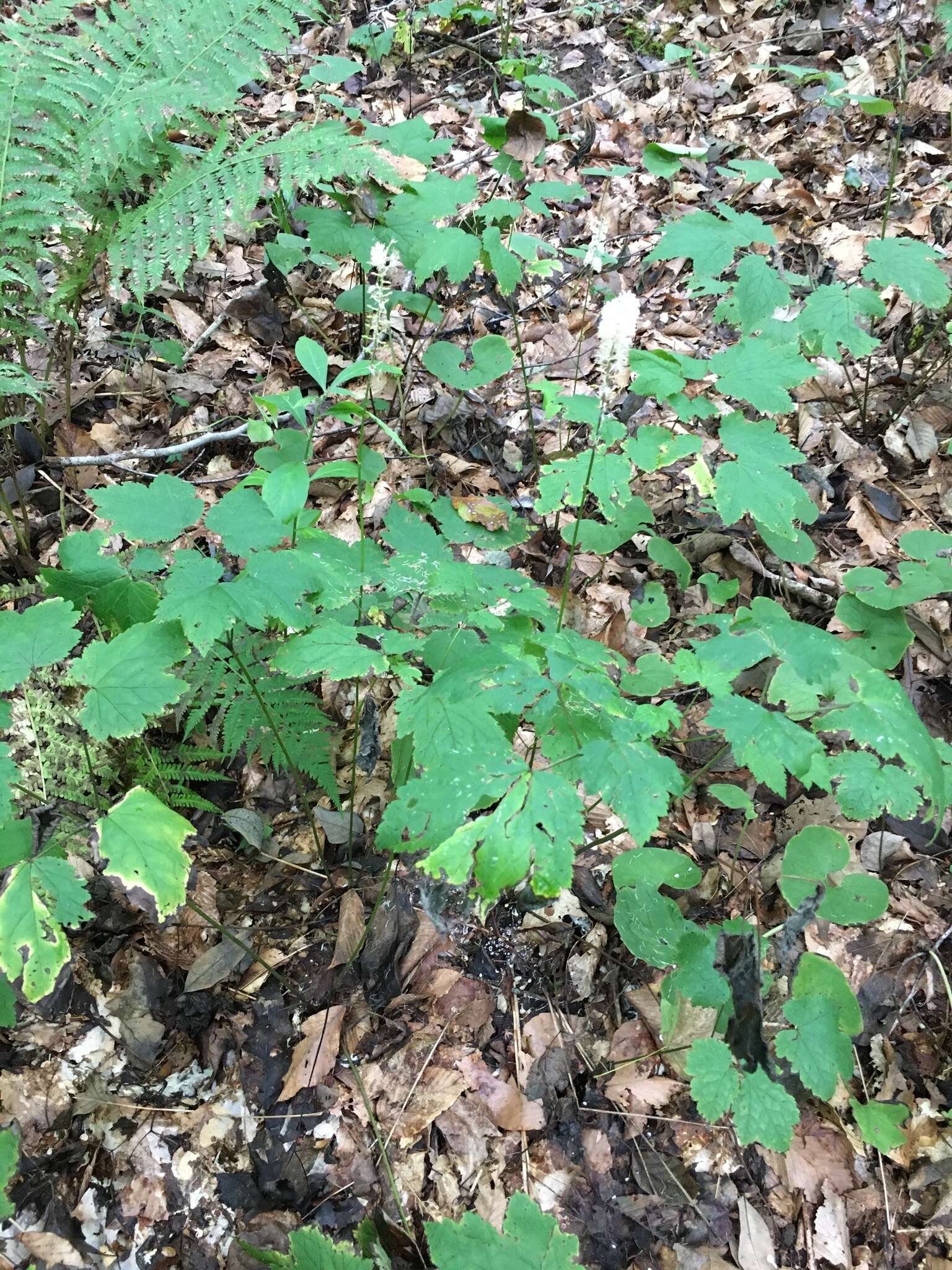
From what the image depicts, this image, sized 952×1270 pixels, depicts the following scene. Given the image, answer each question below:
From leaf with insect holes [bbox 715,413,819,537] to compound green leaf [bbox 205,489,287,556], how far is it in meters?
1.07

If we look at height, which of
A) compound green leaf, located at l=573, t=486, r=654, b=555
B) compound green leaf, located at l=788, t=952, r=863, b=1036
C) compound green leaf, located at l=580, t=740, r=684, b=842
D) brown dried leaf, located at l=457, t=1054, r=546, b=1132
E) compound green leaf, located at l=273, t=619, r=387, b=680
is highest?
compound green leaf, located at l=273, t=619, r=387, b=680

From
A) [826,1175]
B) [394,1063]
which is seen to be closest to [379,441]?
[394,1063]

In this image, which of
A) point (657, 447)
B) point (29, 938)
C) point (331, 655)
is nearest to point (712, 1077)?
point (331, 655)

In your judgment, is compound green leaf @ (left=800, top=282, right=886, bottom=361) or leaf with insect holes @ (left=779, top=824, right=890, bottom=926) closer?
leaf with insect holes @ (left=779, top=824, right=890, bottom=926)

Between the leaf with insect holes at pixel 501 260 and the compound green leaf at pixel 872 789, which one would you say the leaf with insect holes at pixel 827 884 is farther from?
the leaf with insect holes at pixel 501 260

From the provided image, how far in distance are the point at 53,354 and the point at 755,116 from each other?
13.3 ft

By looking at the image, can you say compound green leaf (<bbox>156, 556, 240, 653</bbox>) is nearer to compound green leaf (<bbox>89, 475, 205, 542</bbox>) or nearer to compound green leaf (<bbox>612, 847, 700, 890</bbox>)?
compound green leaf (<bbox>89, 475, 205, 542</bbox>)

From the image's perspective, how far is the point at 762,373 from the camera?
80.7 inches

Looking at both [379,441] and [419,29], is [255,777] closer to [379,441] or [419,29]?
[379,441]

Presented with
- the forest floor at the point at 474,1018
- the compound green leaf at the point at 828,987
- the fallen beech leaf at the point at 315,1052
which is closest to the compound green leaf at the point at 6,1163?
the forest floor at the point at 474,1018

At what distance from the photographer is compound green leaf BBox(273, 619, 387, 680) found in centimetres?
147

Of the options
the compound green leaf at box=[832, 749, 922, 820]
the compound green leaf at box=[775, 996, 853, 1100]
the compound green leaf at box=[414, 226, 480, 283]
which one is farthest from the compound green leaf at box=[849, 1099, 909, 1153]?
the compound green leaf at box=[414, 226, 480, 283]

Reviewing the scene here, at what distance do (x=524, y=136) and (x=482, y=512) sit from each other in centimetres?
151

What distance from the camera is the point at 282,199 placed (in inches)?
138
